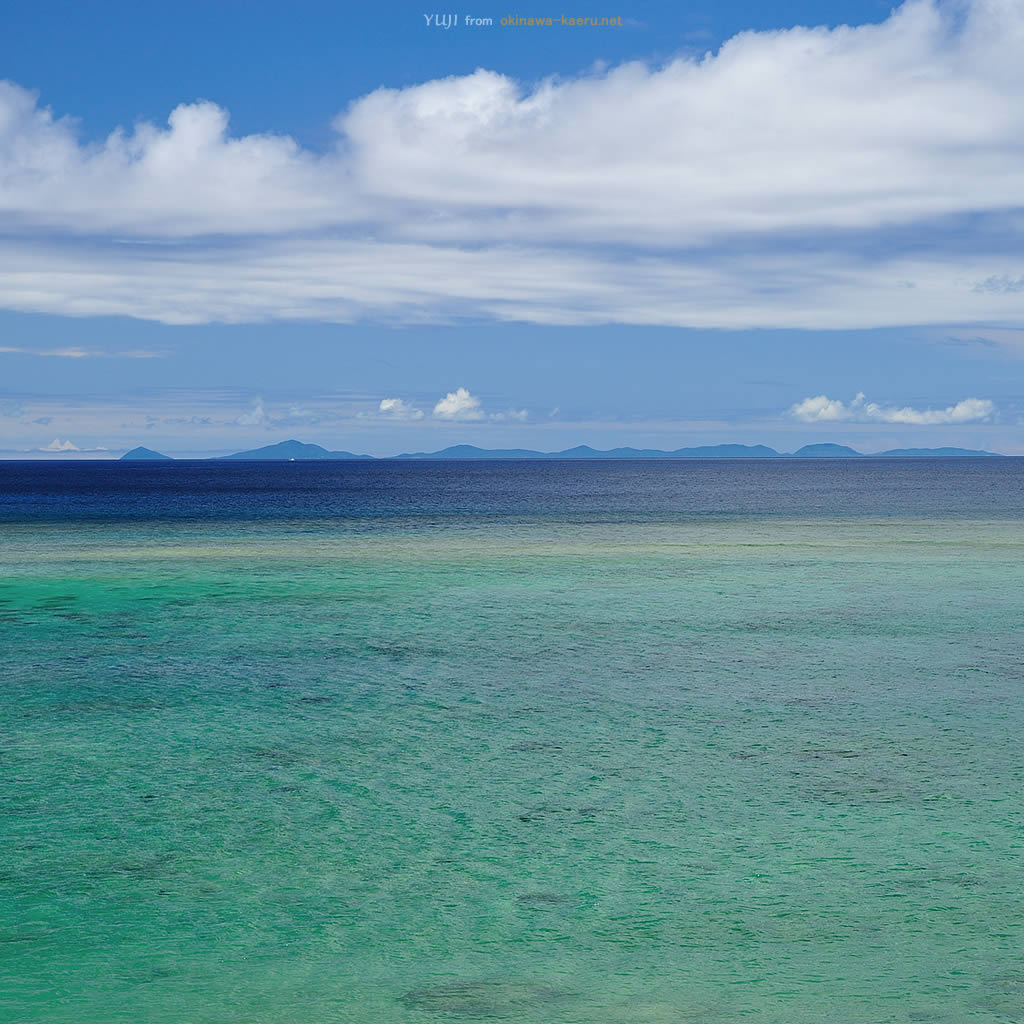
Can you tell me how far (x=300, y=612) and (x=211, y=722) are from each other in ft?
37.5

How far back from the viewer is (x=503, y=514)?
7225 cm

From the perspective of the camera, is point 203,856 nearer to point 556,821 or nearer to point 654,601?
point 556,821

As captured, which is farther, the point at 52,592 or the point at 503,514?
the point at 503,514

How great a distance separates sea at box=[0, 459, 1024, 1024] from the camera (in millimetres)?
8172

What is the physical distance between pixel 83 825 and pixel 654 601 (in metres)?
18.9

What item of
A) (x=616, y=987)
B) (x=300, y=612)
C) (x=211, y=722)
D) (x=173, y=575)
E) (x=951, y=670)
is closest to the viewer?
(x=616, y=987)

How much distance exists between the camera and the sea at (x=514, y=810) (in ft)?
26.8

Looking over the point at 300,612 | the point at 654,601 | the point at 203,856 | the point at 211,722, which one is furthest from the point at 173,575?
the point at 203,856

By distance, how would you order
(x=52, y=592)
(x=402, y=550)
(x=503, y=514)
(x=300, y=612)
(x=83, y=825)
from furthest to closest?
(x=503, y=514)
(x=402, y=550)
(x=52, y=592)
(x=300, y=612)
(x=83, y=825)

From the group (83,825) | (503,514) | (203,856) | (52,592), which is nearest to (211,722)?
(83,825)

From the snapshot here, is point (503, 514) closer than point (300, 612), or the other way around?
point (300, 612)

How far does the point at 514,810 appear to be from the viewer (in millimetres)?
12125

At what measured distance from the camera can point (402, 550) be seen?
4469cm

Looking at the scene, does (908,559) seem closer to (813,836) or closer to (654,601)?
(654,601)
